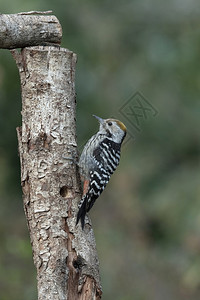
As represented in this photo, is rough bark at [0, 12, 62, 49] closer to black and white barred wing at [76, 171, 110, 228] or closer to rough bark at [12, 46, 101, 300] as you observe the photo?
rough bark at [12, 46, 101, 300]

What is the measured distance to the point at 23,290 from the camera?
8742 mm

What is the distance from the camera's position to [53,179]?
18.0ft

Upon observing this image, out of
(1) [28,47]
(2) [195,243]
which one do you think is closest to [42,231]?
(1) [28,47]

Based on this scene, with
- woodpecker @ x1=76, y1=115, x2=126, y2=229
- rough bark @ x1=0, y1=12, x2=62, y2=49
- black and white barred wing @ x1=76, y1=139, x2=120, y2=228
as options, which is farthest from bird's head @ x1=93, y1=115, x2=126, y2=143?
rough bark @ x1=0, y1=12, x2=62, y2=49

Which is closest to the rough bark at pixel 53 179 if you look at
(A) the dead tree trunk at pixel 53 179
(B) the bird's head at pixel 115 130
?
(A) the dead tree trunk at pixel 53 179

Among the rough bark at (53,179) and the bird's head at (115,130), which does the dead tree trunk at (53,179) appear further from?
the bird's head at (115,130)

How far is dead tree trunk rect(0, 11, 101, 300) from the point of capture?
5328 mm

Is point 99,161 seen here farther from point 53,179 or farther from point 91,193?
point 53,179

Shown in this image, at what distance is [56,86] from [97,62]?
8.23 m

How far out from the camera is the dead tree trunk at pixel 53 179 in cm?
533

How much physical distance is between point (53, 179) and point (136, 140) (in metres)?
8.73

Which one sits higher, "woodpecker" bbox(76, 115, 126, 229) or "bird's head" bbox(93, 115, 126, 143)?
"bird's head" bbox(93, 115, 126, 143)

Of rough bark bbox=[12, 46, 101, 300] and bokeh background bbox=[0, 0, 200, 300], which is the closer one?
rough bark bbox=[12, 46, 101, 300]

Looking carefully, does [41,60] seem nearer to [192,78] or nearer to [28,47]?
[28,47]
